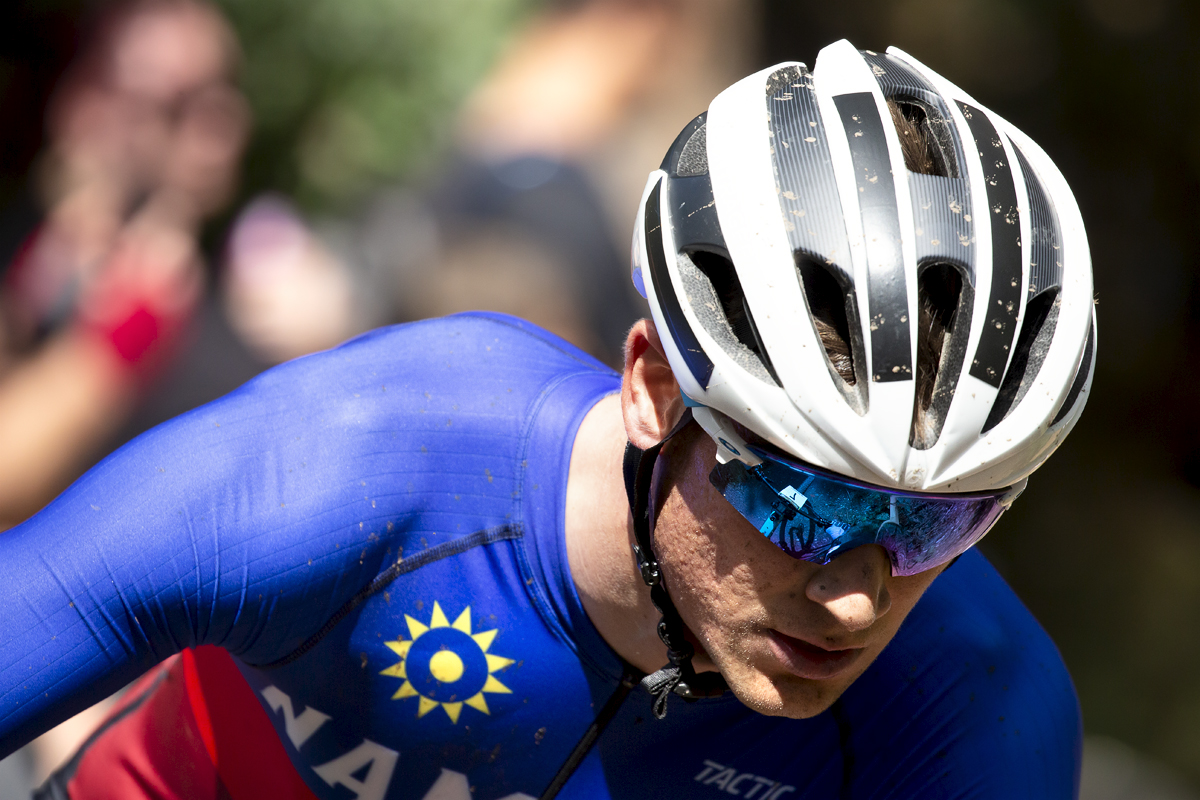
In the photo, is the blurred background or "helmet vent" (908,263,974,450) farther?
the blurred background

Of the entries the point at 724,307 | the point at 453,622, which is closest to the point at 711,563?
the point at 724,307

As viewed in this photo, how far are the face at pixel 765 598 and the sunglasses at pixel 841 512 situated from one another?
5 cm

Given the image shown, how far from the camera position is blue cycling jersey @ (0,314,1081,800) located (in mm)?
1735

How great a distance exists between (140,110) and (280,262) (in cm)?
93

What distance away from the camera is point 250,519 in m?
1.73

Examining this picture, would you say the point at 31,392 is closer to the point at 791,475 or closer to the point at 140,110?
the point at 140,110

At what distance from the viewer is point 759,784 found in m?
2.13

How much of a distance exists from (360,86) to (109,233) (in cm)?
170

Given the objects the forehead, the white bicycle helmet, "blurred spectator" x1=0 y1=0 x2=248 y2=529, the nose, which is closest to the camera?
the white bicycle helmet

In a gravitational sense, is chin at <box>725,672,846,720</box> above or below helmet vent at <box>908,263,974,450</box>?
below

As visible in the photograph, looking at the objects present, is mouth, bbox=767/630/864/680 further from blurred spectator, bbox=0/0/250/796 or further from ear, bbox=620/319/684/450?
blurred spectator, bbox=0/0/250/796

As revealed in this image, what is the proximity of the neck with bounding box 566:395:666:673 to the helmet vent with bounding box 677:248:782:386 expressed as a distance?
426 millimetres

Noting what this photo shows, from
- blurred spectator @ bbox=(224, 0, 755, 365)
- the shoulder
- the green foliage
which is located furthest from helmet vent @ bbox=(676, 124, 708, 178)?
the green foliage

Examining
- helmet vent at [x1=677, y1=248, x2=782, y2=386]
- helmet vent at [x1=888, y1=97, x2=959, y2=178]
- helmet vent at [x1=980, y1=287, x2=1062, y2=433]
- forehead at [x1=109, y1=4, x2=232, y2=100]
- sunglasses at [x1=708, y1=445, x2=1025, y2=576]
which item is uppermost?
forehead at [x1=109, y1=4, x2=232, y2=100]
